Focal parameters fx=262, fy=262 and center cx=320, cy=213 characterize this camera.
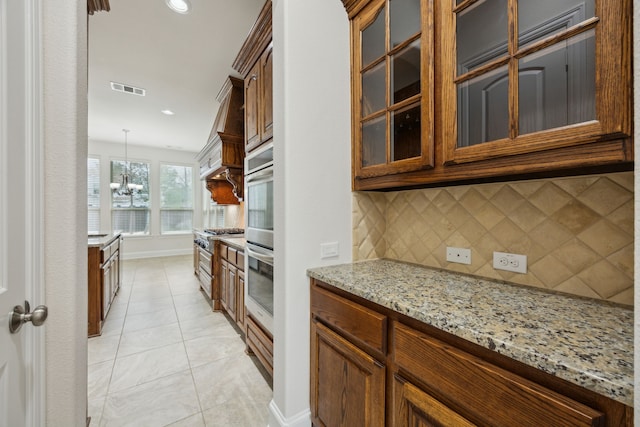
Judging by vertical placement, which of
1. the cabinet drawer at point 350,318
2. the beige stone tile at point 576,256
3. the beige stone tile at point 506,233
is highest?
the beige stone tile at point 506,233

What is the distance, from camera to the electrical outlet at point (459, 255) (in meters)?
1.32

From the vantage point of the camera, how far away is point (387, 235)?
1.76 meters

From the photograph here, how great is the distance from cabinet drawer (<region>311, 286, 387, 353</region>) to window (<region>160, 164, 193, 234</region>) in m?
7.14

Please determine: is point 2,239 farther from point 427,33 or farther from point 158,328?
point 158,328

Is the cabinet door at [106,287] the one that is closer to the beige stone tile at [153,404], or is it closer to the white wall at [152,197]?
the beige stone tile at [153,404]

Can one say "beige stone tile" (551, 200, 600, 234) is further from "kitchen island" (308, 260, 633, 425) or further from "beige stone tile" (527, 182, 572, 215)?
"kitchen island" (308, 260, 633, 425)

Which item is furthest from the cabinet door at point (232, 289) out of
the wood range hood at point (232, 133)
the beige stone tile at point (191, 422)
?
the wood range hood at point (232, 133)

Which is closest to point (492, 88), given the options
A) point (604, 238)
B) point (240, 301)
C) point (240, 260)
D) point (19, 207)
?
point (604, 238)

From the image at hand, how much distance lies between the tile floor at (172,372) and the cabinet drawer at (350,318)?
893mm

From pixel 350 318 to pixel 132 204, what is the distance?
7.51 meters

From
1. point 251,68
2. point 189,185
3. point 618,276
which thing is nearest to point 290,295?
point 618,276

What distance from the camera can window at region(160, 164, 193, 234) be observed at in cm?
716

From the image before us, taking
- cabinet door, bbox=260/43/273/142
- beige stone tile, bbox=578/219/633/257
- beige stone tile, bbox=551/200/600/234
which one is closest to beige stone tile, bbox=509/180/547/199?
beige stone tile, bbox=551/200/600/234

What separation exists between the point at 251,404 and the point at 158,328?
66.4 inches
